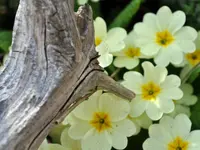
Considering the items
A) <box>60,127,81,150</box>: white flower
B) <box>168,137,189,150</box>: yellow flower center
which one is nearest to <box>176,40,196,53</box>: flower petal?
<box>168,137,189,150</box>: yellow flower center

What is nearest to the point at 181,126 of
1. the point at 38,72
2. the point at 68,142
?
the point at 68,142

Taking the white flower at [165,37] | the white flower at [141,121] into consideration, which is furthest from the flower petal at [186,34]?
the white flower at [141,121]

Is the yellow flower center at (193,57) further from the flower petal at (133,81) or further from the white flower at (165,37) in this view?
the flower petal at (133,81)

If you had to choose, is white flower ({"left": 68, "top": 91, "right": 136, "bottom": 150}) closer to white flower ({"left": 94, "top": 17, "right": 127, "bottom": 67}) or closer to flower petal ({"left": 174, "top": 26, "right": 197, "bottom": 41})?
white flower ({"left": 94, "top": 17, "right": 127, "bottom": 67})

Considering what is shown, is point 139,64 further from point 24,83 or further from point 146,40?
point 24,83

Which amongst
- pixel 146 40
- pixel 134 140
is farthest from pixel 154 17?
pixel 134 140

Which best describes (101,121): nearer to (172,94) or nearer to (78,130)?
(78,130)
